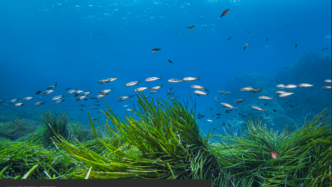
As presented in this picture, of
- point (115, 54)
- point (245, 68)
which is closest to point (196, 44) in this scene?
point (115, 54)

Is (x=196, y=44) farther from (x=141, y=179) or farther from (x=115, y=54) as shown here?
(x=141, y=179)

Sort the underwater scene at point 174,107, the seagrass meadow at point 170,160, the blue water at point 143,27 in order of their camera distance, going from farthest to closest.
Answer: the blue water at point 143,27 < the underwater scene at point 174,107 < the seagrass meadow at point 170,160

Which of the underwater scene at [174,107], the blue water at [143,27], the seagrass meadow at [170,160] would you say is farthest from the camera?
the blue water at [143,27]

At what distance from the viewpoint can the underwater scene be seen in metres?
1.27

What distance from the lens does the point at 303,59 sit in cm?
2334

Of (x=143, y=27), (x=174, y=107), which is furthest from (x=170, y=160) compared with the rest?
(x=143, y=27)

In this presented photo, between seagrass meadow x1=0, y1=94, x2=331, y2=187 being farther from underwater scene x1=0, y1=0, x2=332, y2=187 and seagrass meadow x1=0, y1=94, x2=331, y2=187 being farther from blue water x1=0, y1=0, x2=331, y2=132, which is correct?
blue water x1=0, y1=0, x2=331, y2=132

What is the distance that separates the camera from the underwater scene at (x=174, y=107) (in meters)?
1.27

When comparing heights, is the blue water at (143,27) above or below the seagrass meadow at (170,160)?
above

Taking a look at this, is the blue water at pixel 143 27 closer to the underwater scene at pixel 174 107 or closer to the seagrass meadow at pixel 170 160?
the underwater scene at pixel 174 107

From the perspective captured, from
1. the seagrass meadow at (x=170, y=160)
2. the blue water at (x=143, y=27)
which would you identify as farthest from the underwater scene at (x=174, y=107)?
the blue water at (x=143, y=27)

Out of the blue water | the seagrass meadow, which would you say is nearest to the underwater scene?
the seagrass meadow

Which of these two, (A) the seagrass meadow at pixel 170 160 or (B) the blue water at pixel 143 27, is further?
(B) the blue water at pixel 143 27

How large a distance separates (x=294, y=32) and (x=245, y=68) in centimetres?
6932
